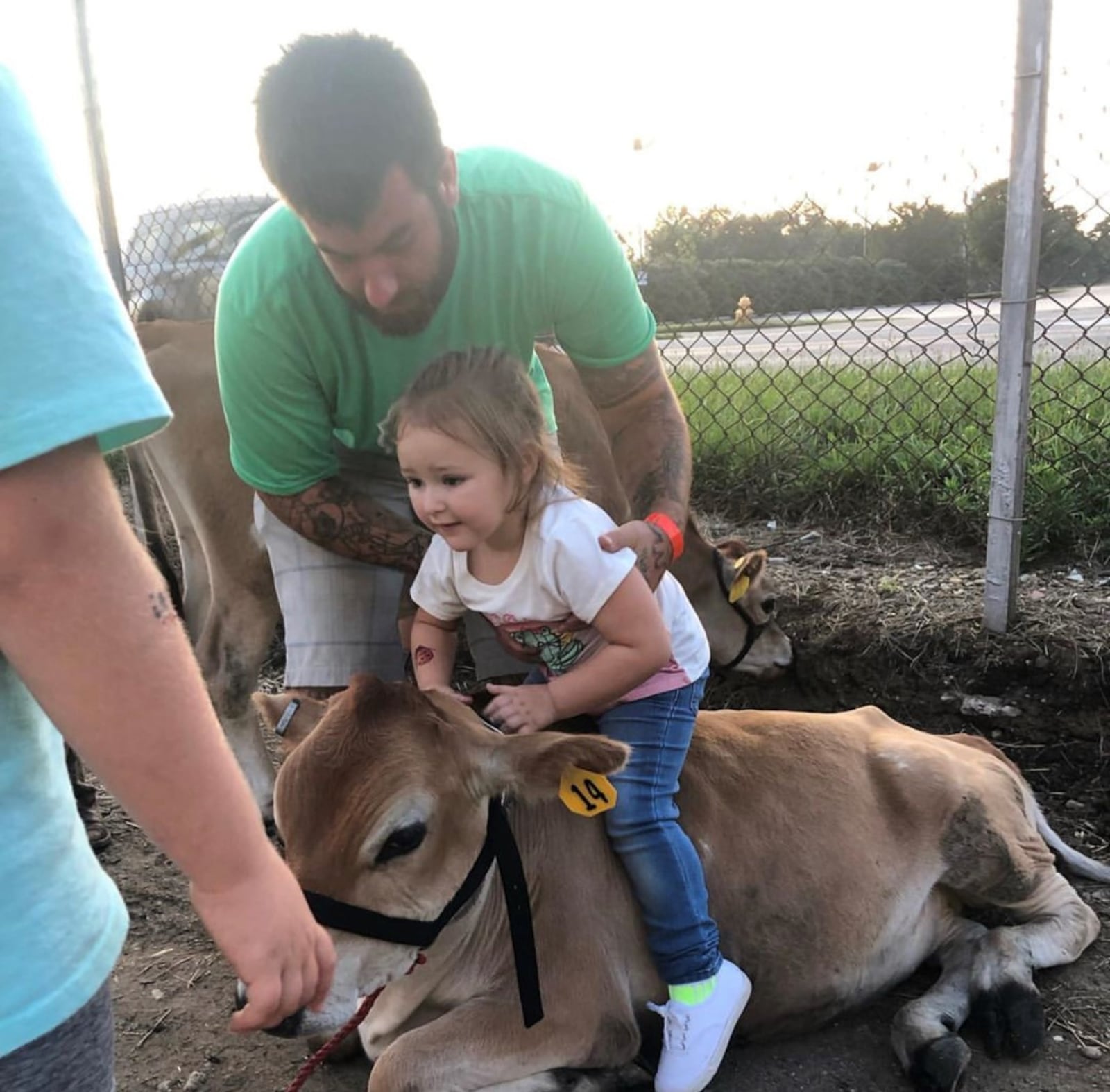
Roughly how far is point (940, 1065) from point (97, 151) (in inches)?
218

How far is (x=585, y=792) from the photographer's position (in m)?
2.51

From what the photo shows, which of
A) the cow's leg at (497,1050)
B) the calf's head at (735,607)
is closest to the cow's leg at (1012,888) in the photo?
the cow's leg at (497,1050)

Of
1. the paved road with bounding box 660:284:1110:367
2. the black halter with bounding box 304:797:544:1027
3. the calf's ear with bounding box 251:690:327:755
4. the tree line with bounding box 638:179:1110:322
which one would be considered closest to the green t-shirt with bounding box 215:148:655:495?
the calf's ear with bounding box 251:690:327:755

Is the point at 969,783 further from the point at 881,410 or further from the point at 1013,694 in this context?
the point at 881,410

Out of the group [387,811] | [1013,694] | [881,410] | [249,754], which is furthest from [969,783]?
[881,410]

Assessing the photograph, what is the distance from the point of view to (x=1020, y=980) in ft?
9.50

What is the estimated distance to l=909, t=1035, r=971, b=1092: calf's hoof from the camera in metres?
2.62

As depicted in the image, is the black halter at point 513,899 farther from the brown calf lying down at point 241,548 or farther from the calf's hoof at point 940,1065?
the brown calf lying down at point 241,548

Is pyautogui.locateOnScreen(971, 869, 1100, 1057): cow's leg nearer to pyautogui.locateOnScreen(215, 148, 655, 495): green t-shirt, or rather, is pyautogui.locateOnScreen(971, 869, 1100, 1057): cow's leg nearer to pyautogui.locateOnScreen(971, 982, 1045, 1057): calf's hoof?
pyautogui.locateOnScreen(971, 982, 1045, 1057): calf's hoof

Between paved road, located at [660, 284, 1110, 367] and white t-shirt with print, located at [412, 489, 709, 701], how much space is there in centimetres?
294

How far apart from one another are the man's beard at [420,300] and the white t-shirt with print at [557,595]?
71 cm

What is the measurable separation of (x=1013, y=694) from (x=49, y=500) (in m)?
3.75

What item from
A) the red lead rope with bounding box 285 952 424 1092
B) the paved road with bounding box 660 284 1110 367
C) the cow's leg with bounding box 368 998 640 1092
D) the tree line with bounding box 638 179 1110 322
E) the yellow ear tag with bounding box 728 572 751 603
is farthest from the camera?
the paved road with bounding box 660 284 1110 367

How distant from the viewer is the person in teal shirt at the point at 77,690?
107 centimetres
